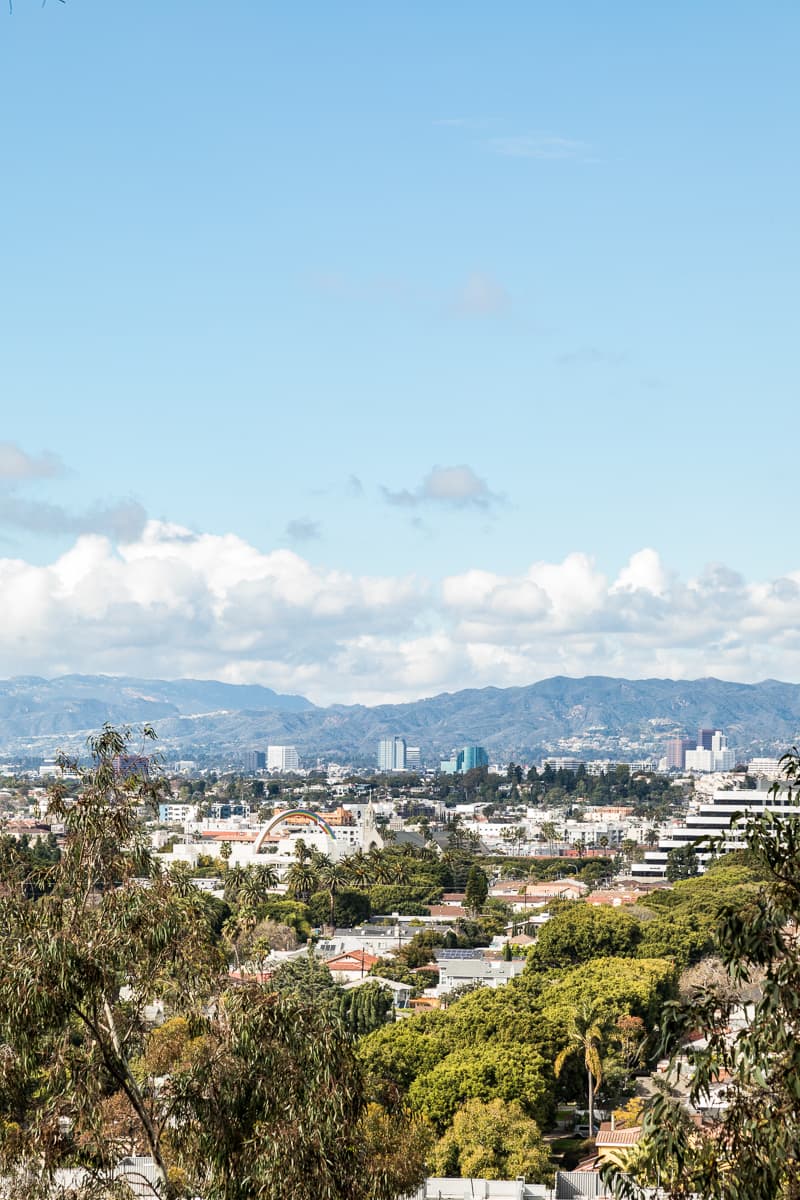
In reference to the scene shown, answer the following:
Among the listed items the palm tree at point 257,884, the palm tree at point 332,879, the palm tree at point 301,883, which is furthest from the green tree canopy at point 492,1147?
the palm tree at point 301,883

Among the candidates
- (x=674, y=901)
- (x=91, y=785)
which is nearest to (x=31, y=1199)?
(x=91, y=785)

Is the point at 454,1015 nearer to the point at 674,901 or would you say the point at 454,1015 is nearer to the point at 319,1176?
the point at 319,1176

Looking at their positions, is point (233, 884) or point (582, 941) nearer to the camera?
point (582, 941)

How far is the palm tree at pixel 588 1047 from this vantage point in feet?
123

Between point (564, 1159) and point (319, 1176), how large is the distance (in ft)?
80.2

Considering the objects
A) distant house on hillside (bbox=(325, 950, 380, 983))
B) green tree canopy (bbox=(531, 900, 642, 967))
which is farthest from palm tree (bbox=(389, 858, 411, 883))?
green tree canopy (bbox=(531, 900, 642, 967))

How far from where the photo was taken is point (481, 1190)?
29281mm

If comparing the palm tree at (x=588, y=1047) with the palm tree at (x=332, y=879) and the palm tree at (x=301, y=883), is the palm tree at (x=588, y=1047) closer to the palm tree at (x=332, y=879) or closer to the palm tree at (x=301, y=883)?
the palm tree at (x=332, y=879)

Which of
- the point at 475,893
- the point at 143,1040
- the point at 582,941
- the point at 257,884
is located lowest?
the point at 475,893

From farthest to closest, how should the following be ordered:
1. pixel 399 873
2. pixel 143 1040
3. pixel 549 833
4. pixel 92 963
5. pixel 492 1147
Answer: pixel 549 833 → pixel 399 873 → pixel 492 1147 → pixel 143 1040 → pixel 92 963

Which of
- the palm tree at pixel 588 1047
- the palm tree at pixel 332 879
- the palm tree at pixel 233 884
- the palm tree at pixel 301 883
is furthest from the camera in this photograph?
the palm tree at pixel 301 883

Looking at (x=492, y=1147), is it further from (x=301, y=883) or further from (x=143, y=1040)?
(x=301, y=883)

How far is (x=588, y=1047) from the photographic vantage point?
3744cm

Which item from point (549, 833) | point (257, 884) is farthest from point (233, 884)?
point (549, 833)
